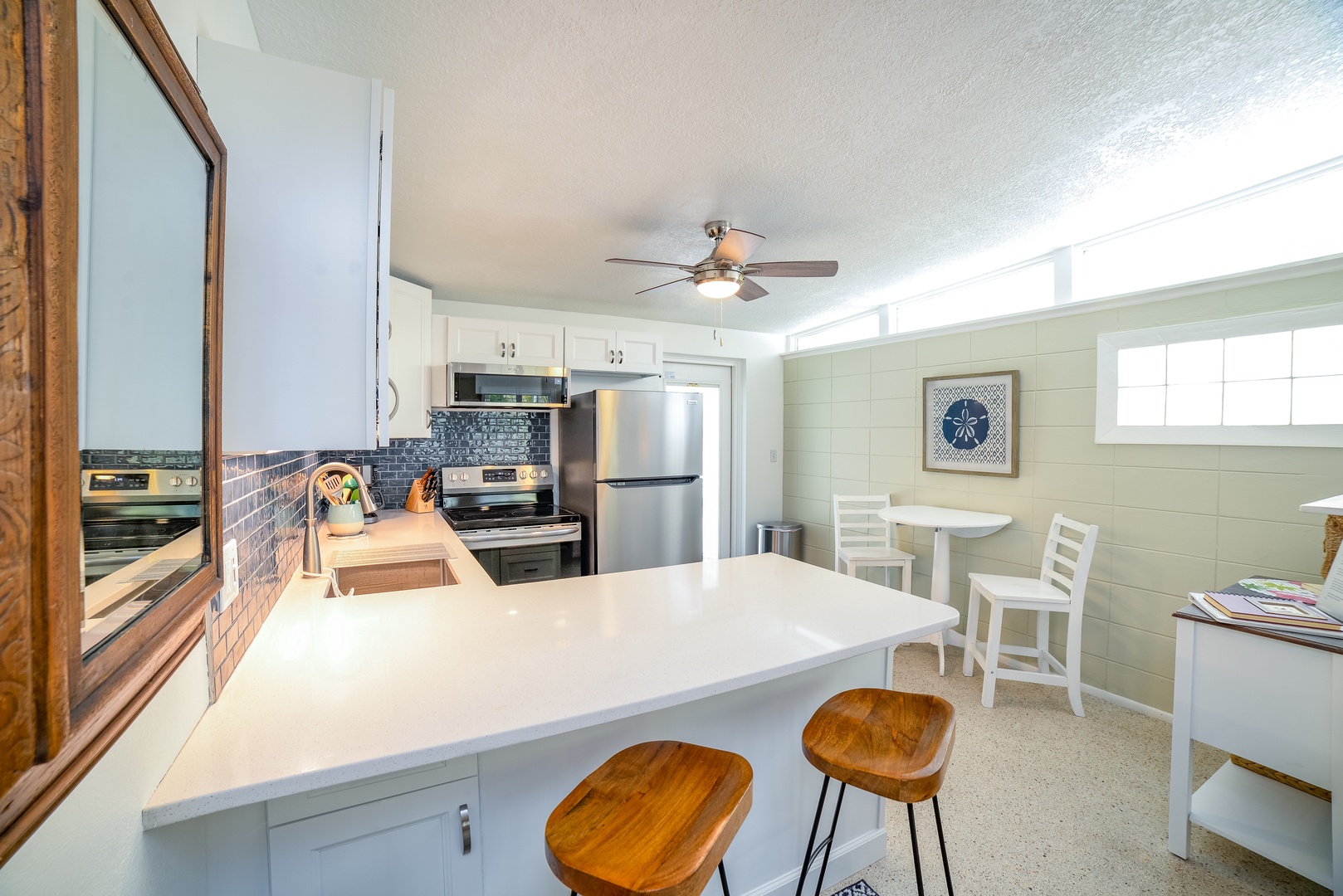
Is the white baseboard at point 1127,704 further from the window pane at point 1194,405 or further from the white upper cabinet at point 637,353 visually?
the white upper cabinet at point 637,353

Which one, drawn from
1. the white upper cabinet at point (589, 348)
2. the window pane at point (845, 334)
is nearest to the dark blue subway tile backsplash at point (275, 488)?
the white upper cabinet at point (589, 348)

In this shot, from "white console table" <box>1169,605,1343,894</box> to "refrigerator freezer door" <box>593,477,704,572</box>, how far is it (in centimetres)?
257

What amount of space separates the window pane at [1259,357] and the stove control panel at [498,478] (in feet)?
12.9

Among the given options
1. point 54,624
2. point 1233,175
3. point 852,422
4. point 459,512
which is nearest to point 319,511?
point 459,512

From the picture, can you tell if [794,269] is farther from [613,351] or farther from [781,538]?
[781,538]

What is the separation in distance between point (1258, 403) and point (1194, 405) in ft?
0.68

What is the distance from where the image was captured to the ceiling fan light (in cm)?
240

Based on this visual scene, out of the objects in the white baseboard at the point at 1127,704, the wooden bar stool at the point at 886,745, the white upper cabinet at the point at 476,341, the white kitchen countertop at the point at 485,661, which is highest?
the white upper cabinet at the point at 476,341

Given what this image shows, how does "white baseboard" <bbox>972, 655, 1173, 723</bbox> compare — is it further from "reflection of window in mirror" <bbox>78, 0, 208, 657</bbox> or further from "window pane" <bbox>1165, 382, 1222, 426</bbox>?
"reflection of window in mirror" <bbox>78, 0, 208, 657</bbox>

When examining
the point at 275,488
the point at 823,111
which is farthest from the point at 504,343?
the point at 823,111

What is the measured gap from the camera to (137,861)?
2.15 ft

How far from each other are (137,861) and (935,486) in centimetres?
382

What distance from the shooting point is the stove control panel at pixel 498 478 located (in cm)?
396

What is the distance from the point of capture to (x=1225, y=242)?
2.43 m
